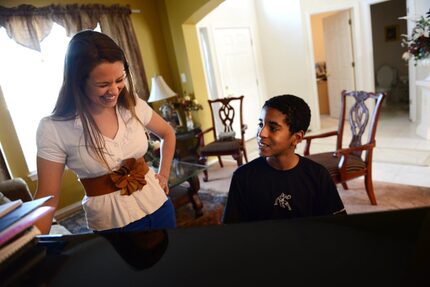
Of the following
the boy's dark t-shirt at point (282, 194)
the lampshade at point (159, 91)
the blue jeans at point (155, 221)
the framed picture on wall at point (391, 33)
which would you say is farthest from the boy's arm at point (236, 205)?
the framed picture on wall at point (391, 33)

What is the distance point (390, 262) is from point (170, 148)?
1.00 meters

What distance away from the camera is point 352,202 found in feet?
8.36

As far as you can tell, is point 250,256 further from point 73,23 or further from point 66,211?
point 73,23

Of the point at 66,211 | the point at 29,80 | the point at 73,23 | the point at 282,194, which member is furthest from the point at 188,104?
→ the point at 282,194

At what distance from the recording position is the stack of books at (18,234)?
57 centimetres

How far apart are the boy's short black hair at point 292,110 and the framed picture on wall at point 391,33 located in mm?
6831

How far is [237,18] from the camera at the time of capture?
472cm

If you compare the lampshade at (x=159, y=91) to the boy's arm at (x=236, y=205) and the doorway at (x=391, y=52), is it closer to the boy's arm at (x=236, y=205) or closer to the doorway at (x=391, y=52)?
the boy's arm at (x=236, y=205)

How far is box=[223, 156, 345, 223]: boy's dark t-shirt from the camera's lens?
106cm

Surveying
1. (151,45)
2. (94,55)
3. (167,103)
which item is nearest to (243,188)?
(94,55)

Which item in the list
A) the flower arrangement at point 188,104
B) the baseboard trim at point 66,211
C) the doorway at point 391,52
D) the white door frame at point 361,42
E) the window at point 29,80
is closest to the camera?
the window at point 29,80

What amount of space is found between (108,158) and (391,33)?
7.44 m

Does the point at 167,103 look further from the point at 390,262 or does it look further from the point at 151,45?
the point at 390,262

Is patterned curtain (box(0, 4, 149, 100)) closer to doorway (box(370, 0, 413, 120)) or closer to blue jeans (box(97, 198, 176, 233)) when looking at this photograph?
blue jeans (box(97, 198, 176, 233))
